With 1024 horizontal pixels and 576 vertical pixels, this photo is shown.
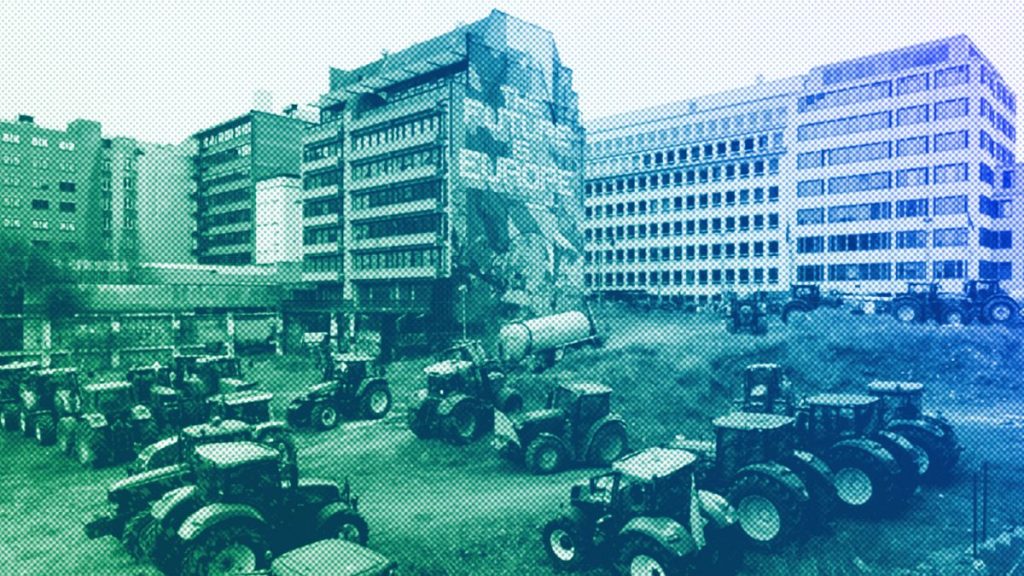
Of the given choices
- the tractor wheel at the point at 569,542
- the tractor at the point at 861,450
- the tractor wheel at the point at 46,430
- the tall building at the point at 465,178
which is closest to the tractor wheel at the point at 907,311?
the tractor at the point at 861,450

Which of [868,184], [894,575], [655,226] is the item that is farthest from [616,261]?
[894,575]

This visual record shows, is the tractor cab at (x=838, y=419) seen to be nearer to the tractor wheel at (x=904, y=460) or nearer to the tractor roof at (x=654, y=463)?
the tractor wheel at (x=904, y=460)

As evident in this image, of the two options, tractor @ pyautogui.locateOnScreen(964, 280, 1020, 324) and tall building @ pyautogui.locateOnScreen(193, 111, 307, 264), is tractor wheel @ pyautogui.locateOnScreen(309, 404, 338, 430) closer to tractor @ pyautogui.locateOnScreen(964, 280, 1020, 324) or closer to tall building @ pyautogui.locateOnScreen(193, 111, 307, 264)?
tractor @ pyautogui.locateOnScreen(964, 280, 1020, 324)

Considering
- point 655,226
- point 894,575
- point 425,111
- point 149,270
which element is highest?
point 425,111

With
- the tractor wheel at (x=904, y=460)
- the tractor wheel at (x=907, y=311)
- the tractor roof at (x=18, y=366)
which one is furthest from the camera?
the tractor wheel at (x=907, y=311)

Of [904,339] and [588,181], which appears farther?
[588,181]

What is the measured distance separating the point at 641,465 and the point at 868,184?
201ft

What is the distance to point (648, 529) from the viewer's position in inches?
432

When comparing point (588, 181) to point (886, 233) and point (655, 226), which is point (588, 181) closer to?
point (655, 226)

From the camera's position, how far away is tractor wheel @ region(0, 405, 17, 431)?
91.2ft

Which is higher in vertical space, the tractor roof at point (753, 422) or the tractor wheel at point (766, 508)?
the tractor roof at point (753, 422)

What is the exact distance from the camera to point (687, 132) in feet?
263

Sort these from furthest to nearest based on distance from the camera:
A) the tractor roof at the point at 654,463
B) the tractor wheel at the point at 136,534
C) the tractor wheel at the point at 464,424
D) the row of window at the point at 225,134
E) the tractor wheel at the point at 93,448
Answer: the row of window at the point at 225,134, the tractor wheel at the point at 464,424, the tractor wheel at the point at 93,448, the tractor wheel at the point at 136,534, the tractor roof at the point at 654,463

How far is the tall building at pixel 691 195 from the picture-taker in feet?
241
